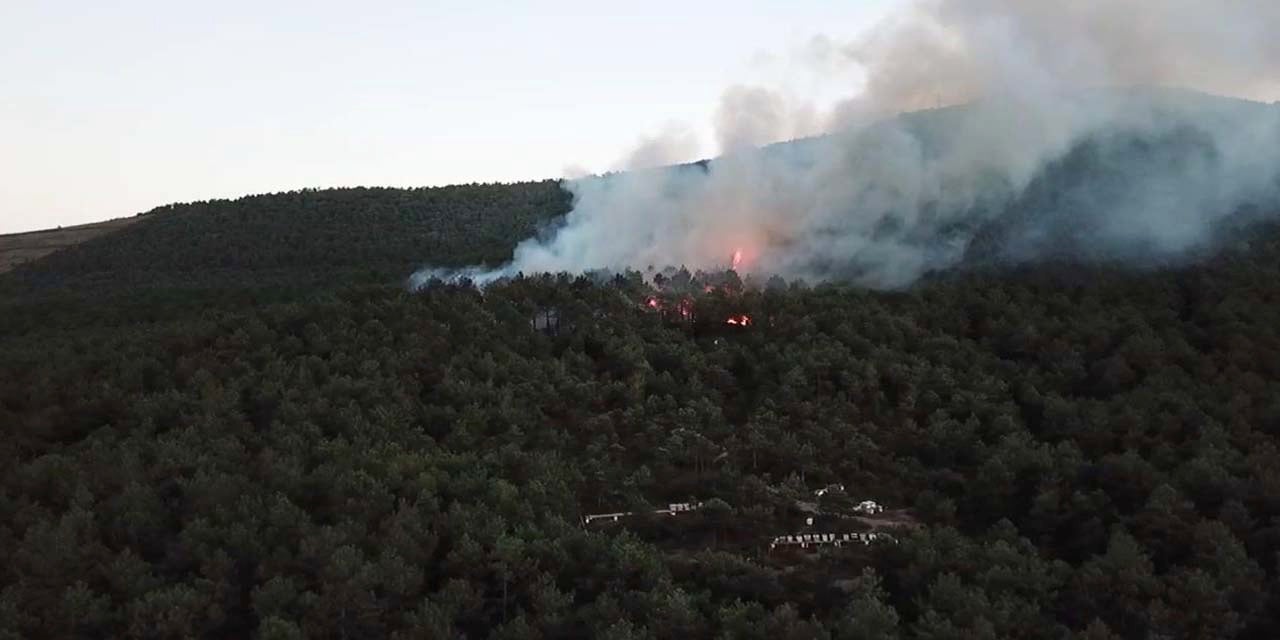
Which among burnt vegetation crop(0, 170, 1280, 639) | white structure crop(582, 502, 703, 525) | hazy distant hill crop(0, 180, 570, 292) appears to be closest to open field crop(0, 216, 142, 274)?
hazy distant hill crop(0, 180, 570, 292)

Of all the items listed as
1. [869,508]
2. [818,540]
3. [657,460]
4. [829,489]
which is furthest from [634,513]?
[869,508]

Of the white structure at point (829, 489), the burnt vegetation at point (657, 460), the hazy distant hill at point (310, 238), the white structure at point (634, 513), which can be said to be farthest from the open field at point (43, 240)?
the white structure at point (829, 489)

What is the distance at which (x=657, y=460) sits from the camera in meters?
41.8

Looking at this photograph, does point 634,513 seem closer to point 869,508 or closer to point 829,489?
point 829,489

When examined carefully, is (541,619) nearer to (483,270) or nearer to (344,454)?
(344,454)

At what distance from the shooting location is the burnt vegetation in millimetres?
28609

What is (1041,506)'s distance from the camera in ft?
118

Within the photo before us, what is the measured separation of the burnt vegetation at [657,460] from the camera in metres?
28.6

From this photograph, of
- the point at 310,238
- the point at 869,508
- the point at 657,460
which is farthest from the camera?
the point at 310,238

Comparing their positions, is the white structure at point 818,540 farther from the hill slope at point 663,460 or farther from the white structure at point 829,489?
the white structure at point 829,489

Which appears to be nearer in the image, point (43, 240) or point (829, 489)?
point (829, 489)

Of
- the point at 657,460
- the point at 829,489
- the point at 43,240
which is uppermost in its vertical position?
the point at 43,240

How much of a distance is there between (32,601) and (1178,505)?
34.9 m

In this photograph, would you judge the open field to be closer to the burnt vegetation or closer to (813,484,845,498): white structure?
the burnt vegetation
